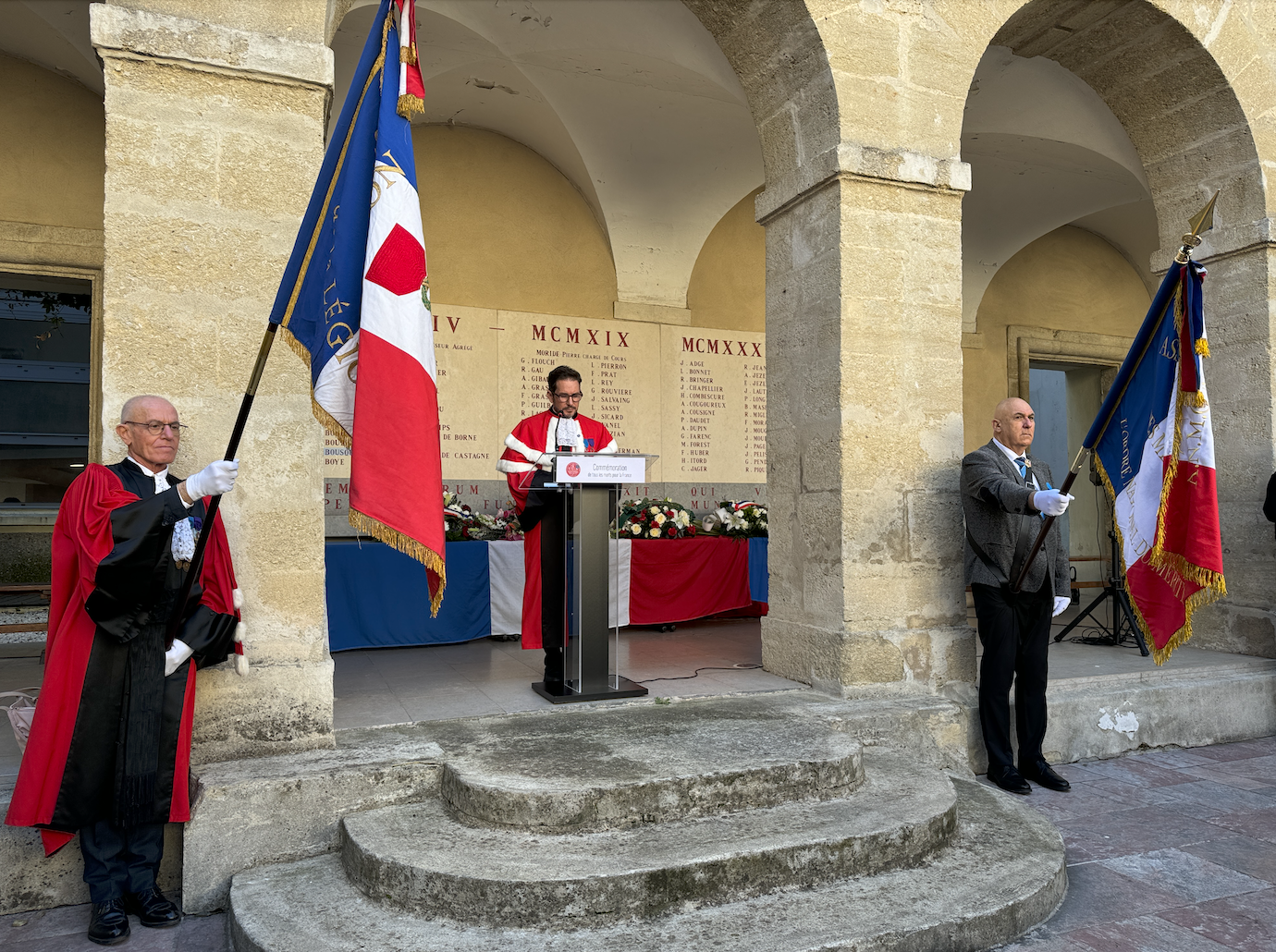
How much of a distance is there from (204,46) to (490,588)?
4015 mm

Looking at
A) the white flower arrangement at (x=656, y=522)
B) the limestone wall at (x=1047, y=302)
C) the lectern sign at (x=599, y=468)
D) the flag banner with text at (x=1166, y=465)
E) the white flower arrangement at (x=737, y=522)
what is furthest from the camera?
the limestone wall at (x=1047, y=302)

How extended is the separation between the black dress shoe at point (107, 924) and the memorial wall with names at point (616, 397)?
180 inches

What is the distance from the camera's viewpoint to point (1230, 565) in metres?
5.95

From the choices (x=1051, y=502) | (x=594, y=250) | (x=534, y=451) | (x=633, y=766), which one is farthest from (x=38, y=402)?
(x=1051, y=502)

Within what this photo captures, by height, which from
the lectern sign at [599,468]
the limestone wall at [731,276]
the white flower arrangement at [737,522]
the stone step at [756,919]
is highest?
the limestone wall at [731,276]

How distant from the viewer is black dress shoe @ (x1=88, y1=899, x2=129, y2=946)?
108 inches

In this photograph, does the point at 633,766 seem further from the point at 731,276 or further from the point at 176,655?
the point at 731,276

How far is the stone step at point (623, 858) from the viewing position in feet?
8.70

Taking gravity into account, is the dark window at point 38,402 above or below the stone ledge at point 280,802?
above

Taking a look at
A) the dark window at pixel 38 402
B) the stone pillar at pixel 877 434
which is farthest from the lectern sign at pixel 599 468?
the dark window at pixel 38 402

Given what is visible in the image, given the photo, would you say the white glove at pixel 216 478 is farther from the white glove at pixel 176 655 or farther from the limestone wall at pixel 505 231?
the limestone wall at pixel 505 231

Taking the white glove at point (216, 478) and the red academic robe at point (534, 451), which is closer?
the white glove at point (216, 478)

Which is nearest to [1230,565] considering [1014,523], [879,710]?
[1014,523]

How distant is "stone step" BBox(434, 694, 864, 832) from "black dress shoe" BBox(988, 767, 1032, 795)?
99 cm
